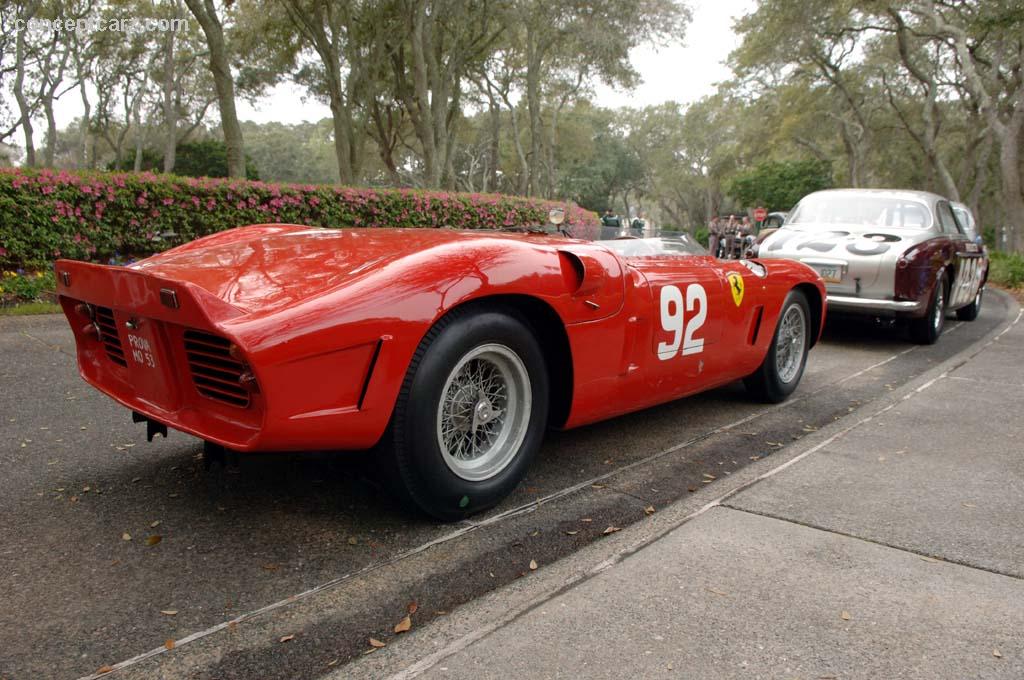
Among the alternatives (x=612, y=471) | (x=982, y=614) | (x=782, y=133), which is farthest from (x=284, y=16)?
(x=982, y=614)

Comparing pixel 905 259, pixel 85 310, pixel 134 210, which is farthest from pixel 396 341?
pixel 134 210

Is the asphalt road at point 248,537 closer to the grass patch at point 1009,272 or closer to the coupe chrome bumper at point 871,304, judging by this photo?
the coupe chrome bumper at point 871,304

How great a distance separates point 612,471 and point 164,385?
6.34ft

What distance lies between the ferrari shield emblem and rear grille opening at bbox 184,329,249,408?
2719mm

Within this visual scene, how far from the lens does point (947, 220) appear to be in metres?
8.21

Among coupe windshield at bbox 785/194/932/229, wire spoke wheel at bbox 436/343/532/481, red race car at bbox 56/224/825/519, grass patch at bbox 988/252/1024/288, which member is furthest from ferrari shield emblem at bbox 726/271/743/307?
grass patch at bbox 988/252/1024/288

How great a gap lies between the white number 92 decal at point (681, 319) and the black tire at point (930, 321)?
479cm

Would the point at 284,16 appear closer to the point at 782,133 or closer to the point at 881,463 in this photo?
the point at 782,133

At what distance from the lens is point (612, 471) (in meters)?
3.38

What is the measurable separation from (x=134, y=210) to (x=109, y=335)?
691 cm

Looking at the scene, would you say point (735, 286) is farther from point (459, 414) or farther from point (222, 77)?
point (222, 77)

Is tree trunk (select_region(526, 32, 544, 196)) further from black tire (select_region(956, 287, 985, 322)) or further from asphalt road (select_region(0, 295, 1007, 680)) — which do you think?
asphalt road (select_region(0, 295, 1007, 680))

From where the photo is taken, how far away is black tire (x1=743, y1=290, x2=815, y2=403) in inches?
183

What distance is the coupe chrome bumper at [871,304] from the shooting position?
7.06m
